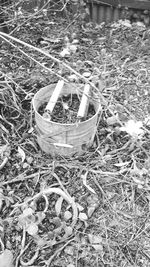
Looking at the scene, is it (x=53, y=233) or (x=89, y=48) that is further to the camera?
(x=89, y=48)

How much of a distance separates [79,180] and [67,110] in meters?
0.48

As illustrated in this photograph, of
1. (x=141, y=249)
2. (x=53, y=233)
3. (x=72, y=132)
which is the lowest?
(x=141, y=249)

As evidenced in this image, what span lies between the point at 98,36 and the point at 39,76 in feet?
3.08

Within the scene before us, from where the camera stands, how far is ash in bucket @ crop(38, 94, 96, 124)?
2.01m

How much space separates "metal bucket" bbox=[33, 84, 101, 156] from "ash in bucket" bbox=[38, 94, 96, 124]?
0.04m

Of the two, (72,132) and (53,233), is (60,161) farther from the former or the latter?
(53,233)

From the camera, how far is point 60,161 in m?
1.98

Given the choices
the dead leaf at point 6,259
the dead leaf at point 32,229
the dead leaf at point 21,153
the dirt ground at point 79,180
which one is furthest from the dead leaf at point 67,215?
the dead leaf at point 21,153

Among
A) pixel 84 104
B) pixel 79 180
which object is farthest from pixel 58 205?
pixel 84 104

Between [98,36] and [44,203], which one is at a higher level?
[98,36]

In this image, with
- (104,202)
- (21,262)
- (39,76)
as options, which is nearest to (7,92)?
→ (39,76)

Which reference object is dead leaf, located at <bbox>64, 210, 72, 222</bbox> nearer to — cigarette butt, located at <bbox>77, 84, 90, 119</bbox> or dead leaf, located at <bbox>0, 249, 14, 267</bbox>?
dead leaf, located at <bbox>0, 249, 14, 267</bbox>

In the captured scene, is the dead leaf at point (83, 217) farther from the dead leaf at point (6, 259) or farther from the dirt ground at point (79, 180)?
the dead leaf at point (6, 259)

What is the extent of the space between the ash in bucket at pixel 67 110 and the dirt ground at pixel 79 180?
0.11 metres
